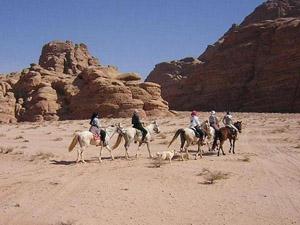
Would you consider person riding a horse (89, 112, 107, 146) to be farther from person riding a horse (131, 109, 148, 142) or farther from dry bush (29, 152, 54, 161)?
dry bush (29, 152, 54, 161)

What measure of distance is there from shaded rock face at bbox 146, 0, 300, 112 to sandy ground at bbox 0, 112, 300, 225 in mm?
58163

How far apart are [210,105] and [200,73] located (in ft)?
40.4

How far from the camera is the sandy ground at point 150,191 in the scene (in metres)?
7.55

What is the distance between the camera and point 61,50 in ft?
239

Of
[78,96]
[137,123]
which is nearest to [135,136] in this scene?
[137,123]

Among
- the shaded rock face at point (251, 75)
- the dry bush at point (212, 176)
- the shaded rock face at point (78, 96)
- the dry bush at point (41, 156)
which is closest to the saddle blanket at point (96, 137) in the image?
the dry bush at point (41, 156)

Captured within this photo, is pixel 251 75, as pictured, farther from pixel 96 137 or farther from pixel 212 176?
pixel 212 176

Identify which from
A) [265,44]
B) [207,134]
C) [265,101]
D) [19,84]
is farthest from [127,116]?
[265,44]

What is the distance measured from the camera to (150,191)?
953cm

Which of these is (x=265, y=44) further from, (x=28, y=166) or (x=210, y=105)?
(x=28, y=166)

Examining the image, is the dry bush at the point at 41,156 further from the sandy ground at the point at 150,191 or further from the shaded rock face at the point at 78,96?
the shaded rock face at the point at 78,96

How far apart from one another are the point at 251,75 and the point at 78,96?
46324 mm

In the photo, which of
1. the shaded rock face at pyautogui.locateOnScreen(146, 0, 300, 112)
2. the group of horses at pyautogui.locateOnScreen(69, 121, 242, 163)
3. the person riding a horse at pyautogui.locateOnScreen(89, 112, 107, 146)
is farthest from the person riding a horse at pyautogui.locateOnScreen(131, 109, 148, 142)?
the shaded rock face at pyautogui.locateOnScreen(146, 0, 300, 112)

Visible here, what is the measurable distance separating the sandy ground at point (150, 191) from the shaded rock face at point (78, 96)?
33.4 meters
